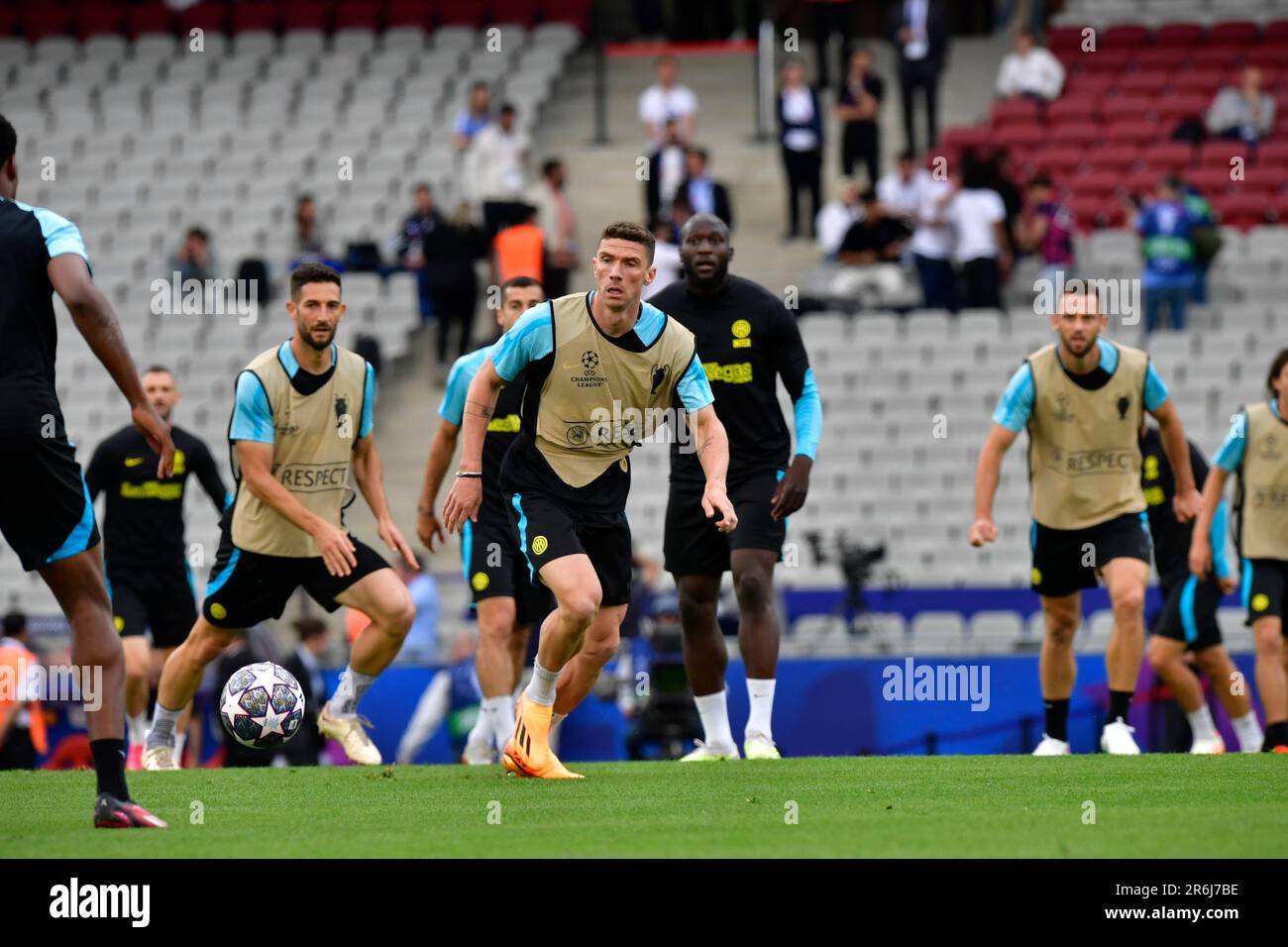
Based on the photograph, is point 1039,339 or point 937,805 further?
point 1039,339

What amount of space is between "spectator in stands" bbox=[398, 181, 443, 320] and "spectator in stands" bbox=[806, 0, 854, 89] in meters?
5.74

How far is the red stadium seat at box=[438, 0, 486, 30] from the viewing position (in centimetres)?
2803

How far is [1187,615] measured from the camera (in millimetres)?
13109

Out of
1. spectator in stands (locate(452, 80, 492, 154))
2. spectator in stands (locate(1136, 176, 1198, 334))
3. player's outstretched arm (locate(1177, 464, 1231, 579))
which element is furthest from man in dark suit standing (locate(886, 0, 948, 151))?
player's outstretched arm (locate(1177, 464, 1231, 579))

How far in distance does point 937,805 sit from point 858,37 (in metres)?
23.9

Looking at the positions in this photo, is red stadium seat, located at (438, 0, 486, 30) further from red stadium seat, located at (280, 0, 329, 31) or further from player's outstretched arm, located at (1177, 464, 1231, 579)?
player's outstretched arm, located at (1177, 464, 1231, 579)

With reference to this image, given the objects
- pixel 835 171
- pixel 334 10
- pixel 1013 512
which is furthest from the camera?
pixel 334 10

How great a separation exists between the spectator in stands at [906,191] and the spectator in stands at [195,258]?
7242 millimetres

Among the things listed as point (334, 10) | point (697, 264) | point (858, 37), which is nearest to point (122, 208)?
point (334, 10)

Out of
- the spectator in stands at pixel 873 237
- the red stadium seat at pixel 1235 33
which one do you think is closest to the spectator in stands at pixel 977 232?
the spectator in stands at pixel 873 237

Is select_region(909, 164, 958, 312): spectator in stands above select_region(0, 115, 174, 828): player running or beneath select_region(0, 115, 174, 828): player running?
above

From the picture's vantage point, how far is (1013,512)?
18.9 m

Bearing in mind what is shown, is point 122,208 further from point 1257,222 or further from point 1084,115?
point 1257,222

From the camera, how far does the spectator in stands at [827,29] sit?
2520cm
